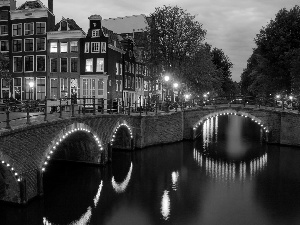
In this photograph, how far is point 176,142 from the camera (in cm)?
3553

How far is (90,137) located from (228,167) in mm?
11295

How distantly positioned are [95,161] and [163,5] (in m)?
25.4

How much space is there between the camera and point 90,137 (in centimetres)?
2297

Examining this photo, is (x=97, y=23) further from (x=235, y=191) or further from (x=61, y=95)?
(x=235, y=191)

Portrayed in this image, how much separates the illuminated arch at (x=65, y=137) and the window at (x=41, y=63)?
72.2 feet

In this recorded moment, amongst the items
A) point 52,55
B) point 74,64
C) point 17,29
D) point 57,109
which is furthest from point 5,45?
point 57,109

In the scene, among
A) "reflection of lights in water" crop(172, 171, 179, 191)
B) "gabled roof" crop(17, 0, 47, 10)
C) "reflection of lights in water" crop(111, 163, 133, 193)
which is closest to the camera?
"reflection of lights in water" crop(111, 163, 133, 193)

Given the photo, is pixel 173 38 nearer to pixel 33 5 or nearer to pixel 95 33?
pixel 95 33

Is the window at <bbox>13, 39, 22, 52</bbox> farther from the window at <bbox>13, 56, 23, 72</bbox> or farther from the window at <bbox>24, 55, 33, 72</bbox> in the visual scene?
the window at <bbox>24, 55, 33, 72</bbox>

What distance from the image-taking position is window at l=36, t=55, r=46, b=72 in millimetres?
42219

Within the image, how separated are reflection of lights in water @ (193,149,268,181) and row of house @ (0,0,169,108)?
15.8m

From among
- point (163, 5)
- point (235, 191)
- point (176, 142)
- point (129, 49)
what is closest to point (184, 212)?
point (235, 191)

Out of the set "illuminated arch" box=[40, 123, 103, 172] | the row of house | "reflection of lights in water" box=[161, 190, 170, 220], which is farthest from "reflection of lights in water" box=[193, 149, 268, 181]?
the row of house

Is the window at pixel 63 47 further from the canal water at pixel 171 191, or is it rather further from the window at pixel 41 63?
the canal water at pixel 171 191
